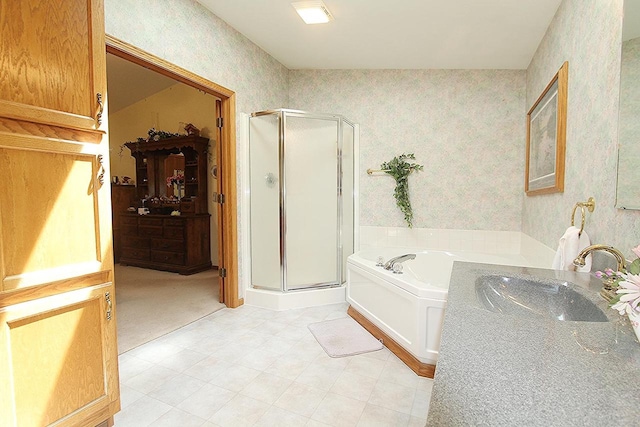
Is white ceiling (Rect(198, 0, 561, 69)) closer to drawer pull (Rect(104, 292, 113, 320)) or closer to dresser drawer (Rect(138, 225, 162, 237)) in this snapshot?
drawer pull (Rect(104, 292, 113, 320))

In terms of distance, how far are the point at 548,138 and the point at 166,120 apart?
5.02 metres

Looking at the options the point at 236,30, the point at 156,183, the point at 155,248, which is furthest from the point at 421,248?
the point at 156,183

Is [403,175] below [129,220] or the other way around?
the other way around

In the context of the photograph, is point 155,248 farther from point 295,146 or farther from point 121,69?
point 295,146

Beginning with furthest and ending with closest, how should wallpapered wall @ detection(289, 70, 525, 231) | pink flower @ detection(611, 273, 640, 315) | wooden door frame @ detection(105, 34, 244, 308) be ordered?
wallpapered wall @ detection(289, 70, 525, 231), wooden door frame @ detection(105, 34, 244, 308), pink flower @ detection(611, 273, 640, 315)

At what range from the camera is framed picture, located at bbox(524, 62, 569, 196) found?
212cm

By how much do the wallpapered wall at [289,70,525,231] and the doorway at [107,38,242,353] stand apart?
58.7 inches

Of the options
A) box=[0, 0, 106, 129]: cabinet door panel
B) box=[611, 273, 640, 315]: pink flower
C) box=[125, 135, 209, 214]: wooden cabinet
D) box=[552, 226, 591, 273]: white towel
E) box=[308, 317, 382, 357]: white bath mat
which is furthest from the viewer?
box=[125, 135, 209, 214]: wooden cabinet

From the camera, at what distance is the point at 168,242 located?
4.65 metres

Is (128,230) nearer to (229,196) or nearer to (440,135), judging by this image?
(229,196)

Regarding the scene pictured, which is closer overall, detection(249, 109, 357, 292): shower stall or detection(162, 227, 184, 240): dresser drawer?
detection(249, 109, 357, 292): shower stall

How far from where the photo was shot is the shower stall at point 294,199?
10.5ft

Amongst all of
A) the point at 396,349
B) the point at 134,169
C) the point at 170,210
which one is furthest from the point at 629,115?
the point at 134,169

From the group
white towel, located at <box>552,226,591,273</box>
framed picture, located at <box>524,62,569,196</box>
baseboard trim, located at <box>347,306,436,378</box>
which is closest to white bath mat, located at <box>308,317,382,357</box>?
baseboard trim, located at <box>347,306,436,378</box>
